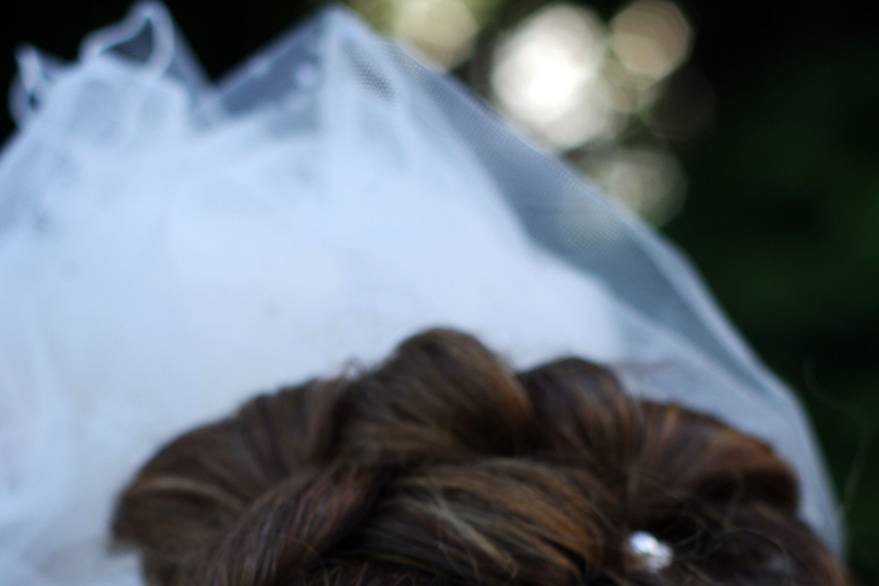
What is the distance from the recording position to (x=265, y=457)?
2.72 ft

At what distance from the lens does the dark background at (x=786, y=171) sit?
276cm

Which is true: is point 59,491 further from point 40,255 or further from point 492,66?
point 492,66

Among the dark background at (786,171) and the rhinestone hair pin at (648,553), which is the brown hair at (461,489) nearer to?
the rhinestone hair pin at (648,553)

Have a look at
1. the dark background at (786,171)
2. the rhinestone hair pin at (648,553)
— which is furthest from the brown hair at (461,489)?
the dark background at (786,171)

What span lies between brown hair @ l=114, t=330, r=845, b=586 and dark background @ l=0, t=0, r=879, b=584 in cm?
166

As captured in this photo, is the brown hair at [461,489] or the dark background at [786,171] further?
the dark background at [786,171]

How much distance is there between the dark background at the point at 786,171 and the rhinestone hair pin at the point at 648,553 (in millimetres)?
1752

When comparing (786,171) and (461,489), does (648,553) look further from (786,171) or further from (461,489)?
(786,171)

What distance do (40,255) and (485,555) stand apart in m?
0.54

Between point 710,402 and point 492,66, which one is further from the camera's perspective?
point 492,66

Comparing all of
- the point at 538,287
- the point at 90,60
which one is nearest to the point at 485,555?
the point at 538,287

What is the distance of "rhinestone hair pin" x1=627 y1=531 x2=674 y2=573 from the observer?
76 cm

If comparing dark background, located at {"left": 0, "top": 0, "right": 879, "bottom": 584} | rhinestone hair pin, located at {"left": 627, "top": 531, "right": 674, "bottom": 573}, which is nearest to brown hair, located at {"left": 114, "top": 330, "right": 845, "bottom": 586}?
rhinestone hair pin, located at {"left": 627, "top": 531, "right": 674, "bottom": 573}

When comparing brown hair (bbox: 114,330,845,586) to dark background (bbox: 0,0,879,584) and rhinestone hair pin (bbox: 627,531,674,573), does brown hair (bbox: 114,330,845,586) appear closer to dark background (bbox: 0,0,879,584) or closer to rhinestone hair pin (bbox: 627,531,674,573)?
rhinestone hair pin (bbox: 627,531,674,573)
